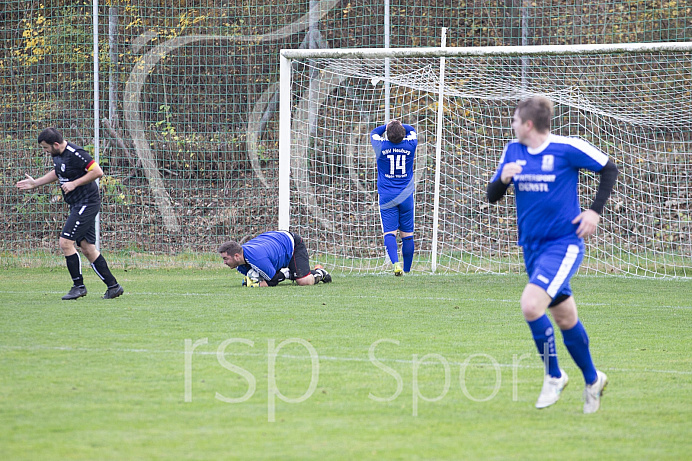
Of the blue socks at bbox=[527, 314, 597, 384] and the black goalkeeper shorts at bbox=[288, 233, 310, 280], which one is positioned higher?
the blue socks at bbox=[527, 314, 597, 384]

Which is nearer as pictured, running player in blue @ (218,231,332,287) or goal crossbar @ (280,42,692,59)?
running player in blue @ (218,231,332,287)

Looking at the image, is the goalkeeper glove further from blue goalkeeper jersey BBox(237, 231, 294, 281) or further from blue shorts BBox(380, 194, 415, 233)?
blue shorts BBox(380, 194, 415, 233)

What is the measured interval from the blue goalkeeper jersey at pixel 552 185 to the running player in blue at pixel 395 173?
6466mm

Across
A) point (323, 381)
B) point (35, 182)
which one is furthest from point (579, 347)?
point (35, 182)

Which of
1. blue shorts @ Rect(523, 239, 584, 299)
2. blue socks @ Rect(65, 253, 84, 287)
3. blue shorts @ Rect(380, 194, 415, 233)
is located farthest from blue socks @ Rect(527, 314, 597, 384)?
blue shorts @ Rect(380, 194, 415, 233)

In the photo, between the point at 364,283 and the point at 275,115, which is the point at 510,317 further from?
the point at 275,115

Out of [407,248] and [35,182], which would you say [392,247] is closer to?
[407,248]

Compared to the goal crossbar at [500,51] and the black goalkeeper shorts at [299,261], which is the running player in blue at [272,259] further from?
the goal crossbar at [500,51]

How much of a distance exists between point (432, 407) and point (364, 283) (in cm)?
692

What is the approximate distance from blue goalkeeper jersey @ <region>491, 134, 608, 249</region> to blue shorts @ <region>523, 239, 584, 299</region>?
0.17ft

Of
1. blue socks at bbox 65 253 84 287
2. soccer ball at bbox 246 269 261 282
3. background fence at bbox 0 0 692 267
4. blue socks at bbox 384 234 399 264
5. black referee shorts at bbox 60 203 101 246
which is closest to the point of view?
black referee shorts at bbox 60 203 101 246

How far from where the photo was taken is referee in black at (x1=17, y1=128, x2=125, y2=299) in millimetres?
9133

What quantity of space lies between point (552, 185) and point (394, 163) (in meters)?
6.82

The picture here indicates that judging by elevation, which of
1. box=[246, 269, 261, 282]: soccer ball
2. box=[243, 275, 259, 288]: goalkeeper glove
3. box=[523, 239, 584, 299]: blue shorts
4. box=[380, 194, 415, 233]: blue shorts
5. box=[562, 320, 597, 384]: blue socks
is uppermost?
box=[523, 239, 584, 299]: blue shorts
